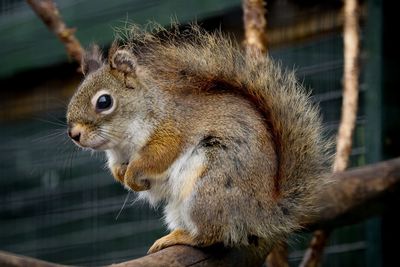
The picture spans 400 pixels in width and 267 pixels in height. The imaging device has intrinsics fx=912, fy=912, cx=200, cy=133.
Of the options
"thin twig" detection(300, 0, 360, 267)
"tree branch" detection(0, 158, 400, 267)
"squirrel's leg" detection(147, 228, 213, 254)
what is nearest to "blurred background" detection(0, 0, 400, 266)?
"thin twig" detection(300, 0, 360, 267)

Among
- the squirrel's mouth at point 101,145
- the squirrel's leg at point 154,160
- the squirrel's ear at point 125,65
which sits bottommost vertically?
the squirrel's leg at point 154,160

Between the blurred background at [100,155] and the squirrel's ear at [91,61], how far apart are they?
476 mm

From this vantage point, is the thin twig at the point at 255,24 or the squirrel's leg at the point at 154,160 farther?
the thin twig at the point at 255,24

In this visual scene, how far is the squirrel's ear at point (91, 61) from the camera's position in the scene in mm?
2625

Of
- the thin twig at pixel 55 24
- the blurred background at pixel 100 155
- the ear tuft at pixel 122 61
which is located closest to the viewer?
the ear tuft at pixel 122 61

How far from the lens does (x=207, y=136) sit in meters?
2.38

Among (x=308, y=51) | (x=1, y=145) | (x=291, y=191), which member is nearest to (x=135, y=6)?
(x=308, y=51)

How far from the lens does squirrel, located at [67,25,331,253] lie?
2309 millimetres

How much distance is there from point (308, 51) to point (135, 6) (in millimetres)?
725

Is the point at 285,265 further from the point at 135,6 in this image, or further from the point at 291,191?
the point at 135,6

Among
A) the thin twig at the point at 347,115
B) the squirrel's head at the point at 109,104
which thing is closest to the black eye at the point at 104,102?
the squirrel's head at the point at 109,104

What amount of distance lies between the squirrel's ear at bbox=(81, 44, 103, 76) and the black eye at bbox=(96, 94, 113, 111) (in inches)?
6.9

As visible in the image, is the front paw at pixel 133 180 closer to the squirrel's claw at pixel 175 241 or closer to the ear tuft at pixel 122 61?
the squirrel's claw at pixel 175 241

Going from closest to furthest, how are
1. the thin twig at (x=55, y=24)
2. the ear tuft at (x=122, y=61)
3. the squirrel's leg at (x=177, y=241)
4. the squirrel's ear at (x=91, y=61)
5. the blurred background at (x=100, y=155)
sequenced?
the squirrel's leg at (x=177, y=241)
the ear tuft at (x=122, y=61)
the squirrel's ear at (x=91, y=61)
the thin twig at (x=55, y=24)
the blurred background at (x=100, y=155)
